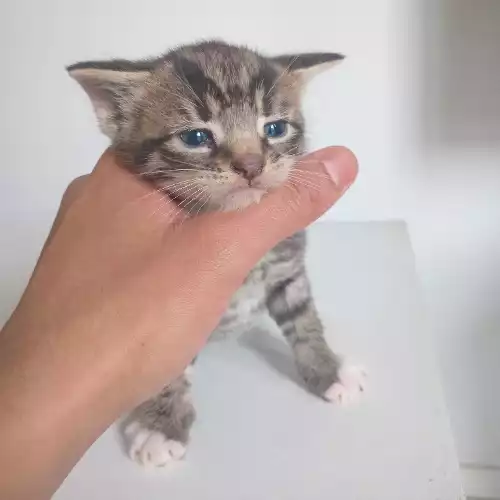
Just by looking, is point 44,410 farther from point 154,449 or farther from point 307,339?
point 307,339

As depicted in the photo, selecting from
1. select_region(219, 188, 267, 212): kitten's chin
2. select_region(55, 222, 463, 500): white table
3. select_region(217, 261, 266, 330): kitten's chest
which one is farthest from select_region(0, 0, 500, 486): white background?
select_region(219, 188, 267, 212): kitten's chin

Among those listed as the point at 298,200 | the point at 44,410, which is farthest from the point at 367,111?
the point at 44,410

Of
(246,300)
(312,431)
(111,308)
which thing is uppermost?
(111,308)

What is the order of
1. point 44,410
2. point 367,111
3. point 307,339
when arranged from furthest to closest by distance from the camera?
point 367,111 < point 307,339 < point 44,410

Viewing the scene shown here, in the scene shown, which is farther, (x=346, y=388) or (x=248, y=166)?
(x=346, y=388)

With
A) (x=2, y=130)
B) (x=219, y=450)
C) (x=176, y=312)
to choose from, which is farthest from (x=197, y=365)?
(x=2, y=130)

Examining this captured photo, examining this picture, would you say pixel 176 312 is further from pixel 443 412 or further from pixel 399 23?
pixel 399 23

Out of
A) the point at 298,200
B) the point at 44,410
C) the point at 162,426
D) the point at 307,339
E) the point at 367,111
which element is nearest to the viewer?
the point at 44,410

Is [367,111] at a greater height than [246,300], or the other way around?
[367,111]
